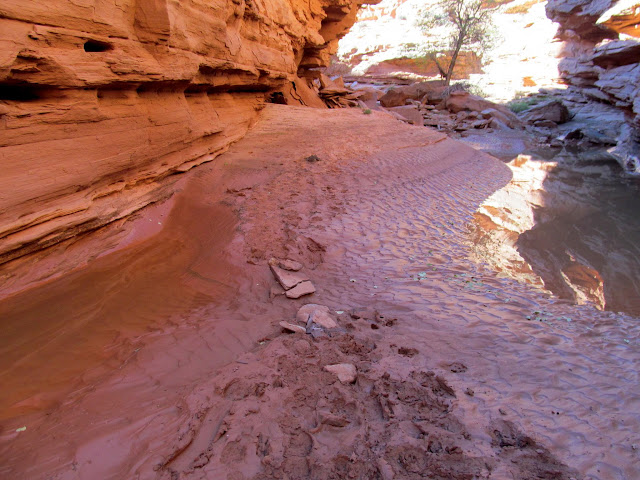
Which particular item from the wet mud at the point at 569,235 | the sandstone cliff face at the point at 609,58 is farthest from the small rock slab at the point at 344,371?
the sandstone cliff face at the point at 609,58

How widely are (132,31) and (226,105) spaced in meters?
3.15

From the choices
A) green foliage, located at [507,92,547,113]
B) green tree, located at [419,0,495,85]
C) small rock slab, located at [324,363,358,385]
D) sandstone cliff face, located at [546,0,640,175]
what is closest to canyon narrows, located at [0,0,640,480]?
small rock slab, located at [324,363,358,385]

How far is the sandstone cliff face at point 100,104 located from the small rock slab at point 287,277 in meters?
2.32

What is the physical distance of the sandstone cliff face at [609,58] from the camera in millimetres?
14359

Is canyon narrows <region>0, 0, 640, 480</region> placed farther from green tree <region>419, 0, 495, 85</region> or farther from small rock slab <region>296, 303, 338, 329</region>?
green tree <region>419, 0, 495, 85</region>

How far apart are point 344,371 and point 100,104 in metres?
4.24

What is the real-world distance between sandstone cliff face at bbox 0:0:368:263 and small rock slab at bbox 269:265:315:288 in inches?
91.5

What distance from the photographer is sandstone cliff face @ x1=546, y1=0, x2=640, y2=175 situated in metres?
14.4

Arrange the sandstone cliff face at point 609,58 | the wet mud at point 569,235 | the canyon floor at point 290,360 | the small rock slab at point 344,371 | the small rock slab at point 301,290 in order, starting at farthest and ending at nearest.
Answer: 1. the sandstone cliff face at point 609,58
2. the wet mud at point 569,235
3. the small rock slab at point 301,290
4. the small rock slab at point 344,371
5. the canyon floor at point 290,360

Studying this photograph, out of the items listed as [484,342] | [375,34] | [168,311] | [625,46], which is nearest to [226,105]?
[168,311]

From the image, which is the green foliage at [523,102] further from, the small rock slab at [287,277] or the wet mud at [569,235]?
the small rock slab at [287,277]

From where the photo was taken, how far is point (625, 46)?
50.5ft

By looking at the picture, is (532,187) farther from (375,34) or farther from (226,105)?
(375,34)

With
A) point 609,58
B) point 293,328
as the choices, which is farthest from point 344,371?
point 609,58
